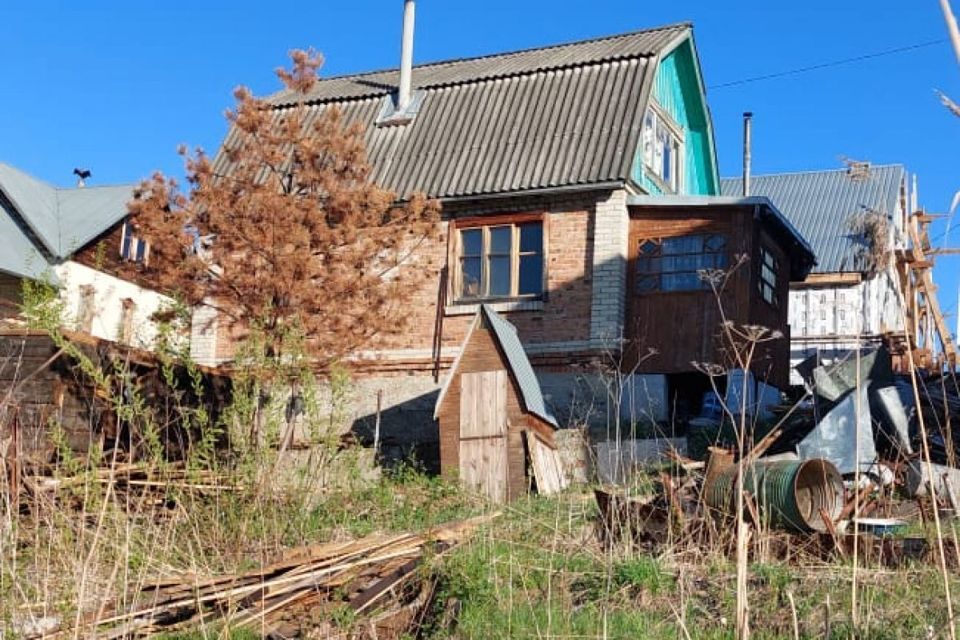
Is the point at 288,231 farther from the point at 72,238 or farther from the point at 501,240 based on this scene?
the point at 72,238

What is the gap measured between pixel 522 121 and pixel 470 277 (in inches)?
119

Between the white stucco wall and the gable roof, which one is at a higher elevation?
the white stucco wall

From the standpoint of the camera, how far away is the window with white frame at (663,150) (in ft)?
69.8

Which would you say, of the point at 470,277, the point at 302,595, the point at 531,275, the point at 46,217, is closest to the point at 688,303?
the point at 531,275

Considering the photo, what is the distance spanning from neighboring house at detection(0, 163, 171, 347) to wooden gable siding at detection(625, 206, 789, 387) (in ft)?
54.6

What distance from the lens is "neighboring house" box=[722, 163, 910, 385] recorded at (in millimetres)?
29375

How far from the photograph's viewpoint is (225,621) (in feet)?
20.6

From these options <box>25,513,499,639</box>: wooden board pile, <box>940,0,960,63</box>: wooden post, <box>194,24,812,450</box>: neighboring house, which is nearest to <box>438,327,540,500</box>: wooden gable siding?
<box>194,24,812,450</box>: neighboring house

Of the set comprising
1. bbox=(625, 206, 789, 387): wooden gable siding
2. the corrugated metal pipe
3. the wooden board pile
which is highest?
bbox=(625, 206, 789, 387): wooden gable siding

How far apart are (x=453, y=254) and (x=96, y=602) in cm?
1398

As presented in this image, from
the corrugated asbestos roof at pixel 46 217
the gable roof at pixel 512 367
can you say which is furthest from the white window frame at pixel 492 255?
the corrugated asbestos roof at pixel 46 217

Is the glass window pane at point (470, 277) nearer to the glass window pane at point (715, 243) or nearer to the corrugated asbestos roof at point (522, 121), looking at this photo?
the corrugated asbestos roof at point (522, 121)

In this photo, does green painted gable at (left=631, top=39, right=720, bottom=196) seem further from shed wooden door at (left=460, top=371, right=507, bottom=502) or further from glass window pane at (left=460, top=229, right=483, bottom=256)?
shed wooden door at (left=460, top=371, right=507, bottom=502)

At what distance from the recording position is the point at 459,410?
1494 cm
